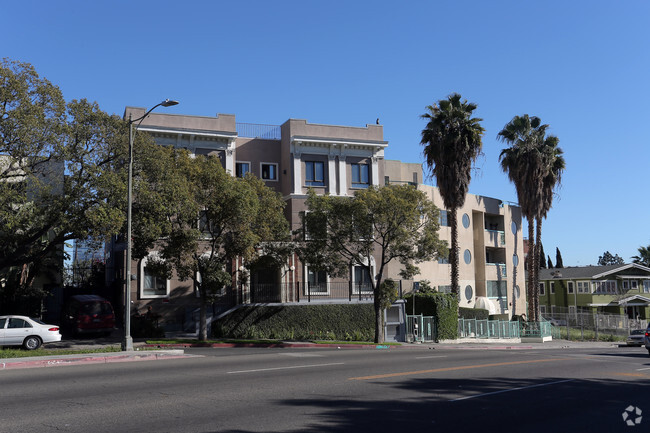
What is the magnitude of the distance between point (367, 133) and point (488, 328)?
52.6ft

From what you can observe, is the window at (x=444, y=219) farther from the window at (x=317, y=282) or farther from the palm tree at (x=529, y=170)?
the window at (x=317, y=282)

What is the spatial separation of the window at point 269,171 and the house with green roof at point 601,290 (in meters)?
35.9

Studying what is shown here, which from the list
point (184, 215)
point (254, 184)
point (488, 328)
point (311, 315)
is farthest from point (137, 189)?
point (488, 328)

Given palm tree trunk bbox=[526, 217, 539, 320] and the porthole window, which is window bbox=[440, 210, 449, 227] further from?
palm tree trunk bbox=[526, 217, 539, 320]

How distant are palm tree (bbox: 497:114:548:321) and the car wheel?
119 ft

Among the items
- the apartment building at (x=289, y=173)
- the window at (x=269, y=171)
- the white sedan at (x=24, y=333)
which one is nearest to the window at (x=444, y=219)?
the apartment building at (x=289, y=173)

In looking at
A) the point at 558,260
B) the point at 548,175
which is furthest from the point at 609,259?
the point at 548,175

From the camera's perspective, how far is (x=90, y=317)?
93.2 ft

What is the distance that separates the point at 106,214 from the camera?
71.9 feet

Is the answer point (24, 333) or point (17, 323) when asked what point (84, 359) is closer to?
point (24, 333)

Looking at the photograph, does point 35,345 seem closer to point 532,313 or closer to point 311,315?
point 311,315

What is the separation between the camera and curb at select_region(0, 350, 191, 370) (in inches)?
709

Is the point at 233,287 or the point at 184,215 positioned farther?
the point at 233,287

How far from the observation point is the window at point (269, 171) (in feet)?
124
